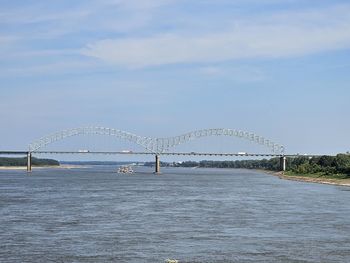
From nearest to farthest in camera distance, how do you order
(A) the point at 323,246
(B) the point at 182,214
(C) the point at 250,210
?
(A) the point at 323,246 < (B) the point at 182,214 < (C) the point at 250,210

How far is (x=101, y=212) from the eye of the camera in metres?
46.5

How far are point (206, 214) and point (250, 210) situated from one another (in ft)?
17.5

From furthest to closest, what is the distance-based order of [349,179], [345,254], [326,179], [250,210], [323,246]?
[326,179]
[349,179]
[250,210]
[323,246]
[345,254]

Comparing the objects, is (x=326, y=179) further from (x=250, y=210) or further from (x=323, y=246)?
(x=323, y=246)

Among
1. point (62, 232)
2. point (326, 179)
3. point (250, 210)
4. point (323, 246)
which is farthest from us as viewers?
point (326, 179)

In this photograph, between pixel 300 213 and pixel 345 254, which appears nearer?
pixel 345 254

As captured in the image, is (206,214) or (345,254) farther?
(206,214)

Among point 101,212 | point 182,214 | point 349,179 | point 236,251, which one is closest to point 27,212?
point 101,212

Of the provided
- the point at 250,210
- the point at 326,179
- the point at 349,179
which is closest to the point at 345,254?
the point at 250,210

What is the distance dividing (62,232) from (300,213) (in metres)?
19.7

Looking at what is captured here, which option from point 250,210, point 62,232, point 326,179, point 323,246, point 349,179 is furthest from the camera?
point 326,179

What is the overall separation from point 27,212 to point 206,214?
39.5ft

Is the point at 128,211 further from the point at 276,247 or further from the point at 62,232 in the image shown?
the point at 276,247

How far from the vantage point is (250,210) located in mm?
49531
